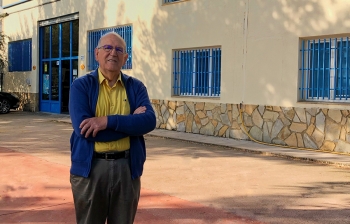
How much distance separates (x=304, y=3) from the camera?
10.2 m

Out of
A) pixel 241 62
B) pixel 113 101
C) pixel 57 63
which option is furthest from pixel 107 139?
pixel 57 63

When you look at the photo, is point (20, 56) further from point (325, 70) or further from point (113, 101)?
point (113, 101)

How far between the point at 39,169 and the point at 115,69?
5.08 meters

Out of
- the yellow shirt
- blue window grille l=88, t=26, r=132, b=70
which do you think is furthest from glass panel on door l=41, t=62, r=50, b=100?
the yellow shirt

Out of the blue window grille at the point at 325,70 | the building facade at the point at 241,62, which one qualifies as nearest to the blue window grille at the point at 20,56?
the building facade at the point at 241,62

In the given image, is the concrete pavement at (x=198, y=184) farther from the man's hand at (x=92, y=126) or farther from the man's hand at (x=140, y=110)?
the man's hand at (x=92, y=126)

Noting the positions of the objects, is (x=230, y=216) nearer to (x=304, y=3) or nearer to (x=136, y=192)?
(x=136, y=192)

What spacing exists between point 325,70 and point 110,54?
7.90 meters

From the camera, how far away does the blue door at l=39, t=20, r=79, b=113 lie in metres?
18.9

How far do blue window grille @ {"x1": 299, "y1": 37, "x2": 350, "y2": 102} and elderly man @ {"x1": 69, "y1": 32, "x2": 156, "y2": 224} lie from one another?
24.8 feet

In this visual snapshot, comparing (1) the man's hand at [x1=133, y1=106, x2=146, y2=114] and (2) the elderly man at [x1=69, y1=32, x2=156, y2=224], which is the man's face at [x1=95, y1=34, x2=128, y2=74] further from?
(1) the man's hand at [x1=133, y1=106, x2=146, y2=114]

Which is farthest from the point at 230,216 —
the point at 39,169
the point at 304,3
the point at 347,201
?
the point at 304,3

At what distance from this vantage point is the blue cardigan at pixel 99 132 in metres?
2.93

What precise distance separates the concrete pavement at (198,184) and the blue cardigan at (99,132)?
2.01 meters
